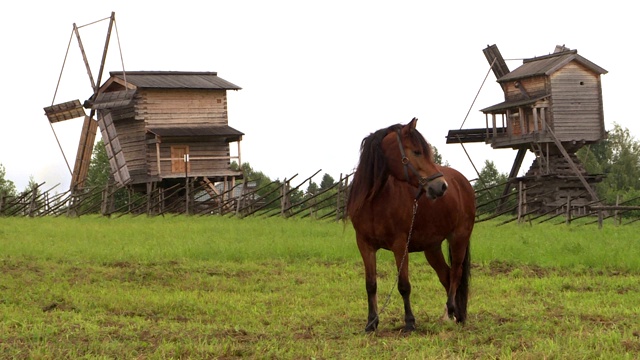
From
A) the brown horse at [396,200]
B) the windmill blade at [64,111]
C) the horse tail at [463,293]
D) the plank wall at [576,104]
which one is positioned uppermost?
the windmill blade at [64,111]

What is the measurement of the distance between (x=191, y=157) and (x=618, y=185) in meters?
37.1

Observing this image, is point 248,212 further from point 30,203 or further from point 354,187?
point 354,187

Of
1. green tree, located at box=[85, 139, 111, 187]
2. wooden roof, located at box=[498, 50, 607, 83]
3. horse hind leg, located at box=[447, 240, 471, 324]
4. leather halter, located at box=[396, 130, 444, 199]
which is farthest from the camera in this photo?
green tree, located at box=[85, 139, 111, 187]

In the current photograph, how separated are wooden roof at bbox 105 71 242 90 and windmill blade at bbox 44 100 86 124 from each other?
3638 millimetres

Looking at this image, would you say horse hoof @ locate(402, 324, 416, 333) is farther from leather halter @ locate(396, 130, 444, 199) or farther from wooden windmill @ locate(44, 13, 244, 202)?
wooden windmill @ locate(44, 13, 244, 202)

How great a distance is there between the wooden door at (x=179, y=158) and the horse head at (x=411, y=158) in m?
32.8

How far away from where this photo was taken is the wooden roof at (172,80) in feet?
133

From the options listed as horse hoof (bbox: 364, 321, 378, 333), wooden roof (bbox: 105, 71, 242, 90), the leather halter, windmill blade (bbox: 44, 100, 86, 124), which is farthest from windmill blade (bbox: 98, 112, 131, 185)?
the leather halter

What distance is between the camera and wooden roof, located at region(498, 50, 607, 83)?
40.3 metres

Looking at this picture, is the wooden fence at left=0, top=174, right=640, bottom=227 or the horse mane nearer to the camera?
the horse mane

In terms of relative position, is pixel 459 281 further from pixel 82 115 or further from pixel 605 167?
pixel 605 167

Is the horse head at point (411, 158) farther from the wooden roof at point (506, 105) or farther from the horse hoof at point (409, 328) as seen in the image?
the wooden roof at point (506, 105)

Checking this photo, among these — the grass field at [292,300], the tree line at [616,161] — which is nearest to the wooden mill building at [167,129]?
the grass field at [292,300]

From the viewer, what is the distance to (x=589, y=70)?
41.0 meters
